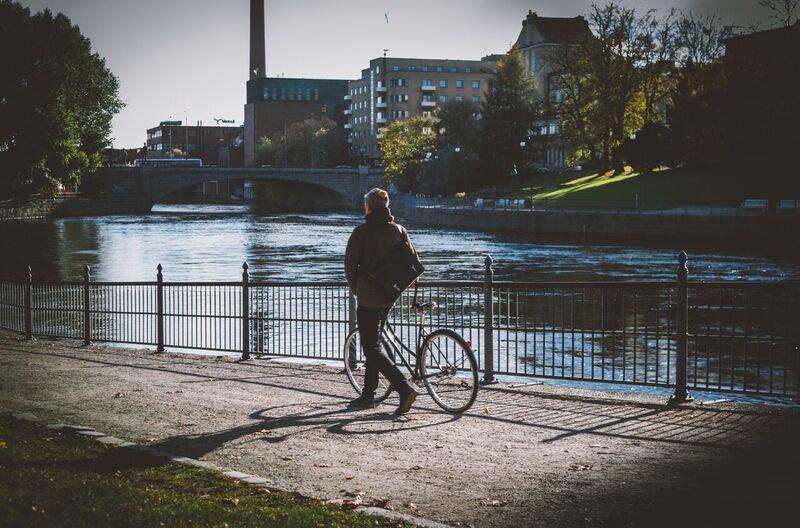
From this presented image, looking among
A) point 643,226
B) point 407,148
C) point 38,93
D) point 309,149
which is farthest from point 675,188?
point 309,149

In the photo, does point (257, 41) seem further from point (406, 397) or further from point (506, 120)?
point (406, 397)

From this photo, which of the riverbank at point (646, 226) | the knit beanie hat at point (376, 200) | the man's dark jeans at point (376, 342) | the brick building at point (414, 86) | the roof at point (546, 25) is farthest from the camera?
the brick building at point (414, 86)

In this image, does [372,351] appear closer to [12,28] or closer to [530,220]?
[530,220]

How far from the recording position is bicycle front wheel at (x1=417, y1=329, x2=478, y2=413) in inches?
360

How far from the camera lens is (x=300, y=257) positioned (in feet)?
160

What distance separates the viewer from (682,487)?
6.65 m

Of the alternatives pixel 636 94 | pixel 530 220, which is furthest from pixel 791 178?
pixel 636 94

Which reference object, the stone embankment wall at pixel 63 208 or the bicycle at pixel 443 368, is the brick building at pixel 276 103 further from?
the bicycle at pixel 443 368

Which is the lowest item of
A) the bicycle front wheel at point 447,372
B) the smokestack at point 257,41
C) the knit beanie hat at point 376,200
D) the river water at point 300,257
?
the river water at point 300,257

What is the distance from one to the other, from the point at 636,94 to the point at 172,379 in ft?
241

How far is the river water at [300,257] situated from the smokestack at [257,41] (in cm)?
9888

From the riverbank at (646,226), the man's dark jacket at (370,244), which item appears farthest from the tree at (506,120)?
the man's dark jacket at (370,244)

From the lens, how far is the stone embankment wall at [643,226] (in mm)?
48281

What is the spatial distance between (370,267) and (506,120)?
82.4 meters
